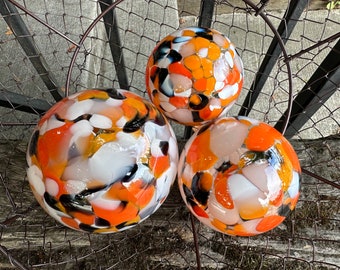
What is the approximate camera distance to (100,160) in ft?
1.55

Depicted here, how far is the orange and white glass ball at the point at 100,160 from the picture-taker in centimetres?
48

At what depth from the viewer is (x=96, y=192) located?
48cm

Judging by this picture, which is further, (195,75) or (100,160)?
(195,75)

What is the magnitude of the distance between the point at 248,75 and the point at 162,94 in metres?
0.88

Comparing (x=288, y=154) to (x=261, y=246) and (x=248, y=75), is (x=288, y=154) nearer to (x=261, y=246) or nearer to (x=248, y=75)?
(x=261, y=246)

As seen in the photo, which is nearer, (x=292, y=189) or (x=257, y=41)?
(x=292, y=189)

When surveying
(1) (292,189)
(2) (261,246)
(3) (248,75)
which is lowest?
(3) (248,75)

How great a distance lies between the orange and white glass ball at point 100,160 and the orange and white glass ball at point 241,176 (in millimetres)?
42

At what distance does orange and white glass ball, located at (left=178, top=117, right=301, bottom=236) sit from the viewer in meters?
0.51

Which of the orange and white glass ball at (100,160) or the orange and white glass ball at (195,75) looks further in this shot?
the orange and white glass ball at (195,75)

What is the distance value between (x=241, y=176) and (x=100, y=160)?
0.53 feet

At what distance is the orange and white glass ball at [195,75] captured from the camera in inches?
23.7

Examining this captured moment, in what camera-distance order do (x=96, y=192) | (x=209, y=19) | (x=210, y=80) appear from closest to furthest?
(x=96, y=192), (x=210, y=80), (x=209, y=19)

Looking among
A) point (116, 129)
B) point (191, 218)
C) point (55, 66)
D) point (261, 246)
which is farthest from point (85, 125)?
point (55, 66)
